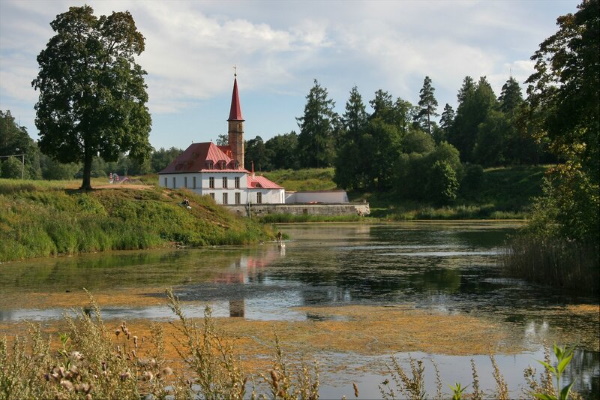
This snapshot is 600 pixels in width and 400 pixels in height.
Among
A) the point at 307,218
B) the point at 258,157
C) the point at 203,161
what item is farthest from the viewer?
the point at 258,157

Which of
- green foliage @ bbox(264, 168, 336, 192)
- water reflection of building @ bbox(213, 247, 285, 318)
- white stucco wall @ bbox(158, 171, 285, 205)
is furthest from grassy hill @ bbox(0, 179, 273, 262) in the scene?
green foliage @ bbox(264, 168, 336, 192)

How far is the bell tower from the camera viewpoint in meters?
94.4

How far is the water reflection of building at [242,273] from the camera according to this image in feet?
65.1

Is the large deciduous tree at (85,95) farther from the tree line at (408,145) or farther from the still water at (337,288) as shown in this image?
the tree line at (408,145)

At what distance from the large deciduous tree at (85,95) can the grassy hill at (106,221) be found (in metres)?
3.08

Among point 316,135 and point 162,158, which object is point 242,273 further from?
point 162,158

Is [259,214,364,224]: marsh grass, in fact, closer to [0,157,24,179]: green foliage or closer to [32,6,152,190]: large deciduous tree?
[0,157,24,179]: green foliage

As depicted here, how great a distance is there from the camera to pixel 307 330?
52.3ft

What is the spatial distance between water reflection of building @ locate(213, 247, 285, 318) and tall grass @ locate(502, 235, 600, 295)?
9.30 m

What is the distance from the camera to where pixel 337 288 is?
77.6 feet

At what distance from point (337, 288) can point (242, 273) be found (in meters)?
6.04

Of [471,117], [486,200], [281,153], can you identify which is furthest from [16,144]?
[471,117]

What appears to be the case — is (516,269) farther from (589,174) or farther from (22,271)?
(22,271)

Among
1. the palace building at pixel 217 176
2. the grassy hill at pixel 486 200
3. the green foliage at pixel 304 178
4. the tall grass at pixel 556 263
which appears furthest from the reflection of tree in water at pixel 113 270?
the green foliage at pixel 304 178
